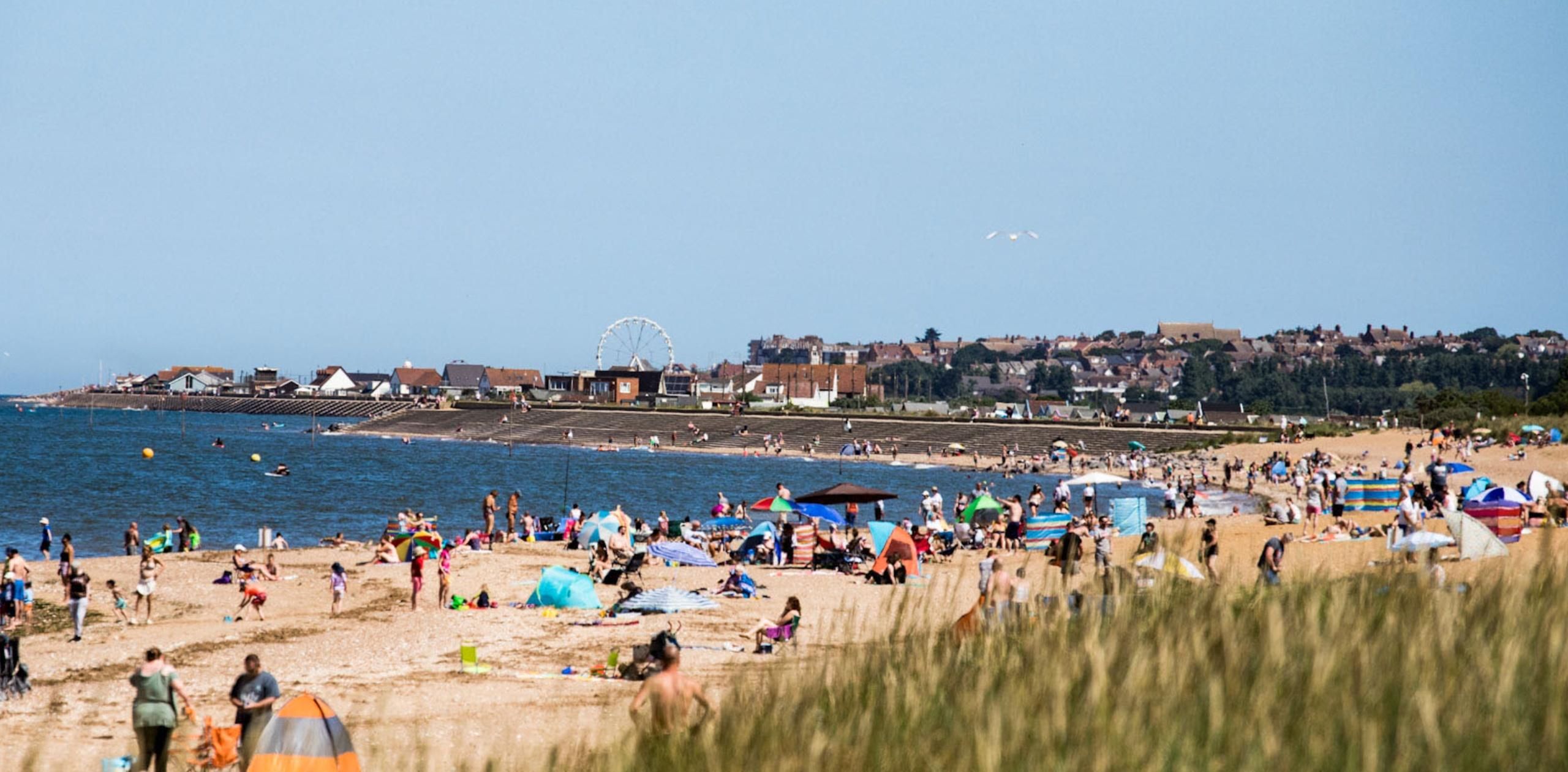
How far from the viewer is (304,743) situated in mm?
8766

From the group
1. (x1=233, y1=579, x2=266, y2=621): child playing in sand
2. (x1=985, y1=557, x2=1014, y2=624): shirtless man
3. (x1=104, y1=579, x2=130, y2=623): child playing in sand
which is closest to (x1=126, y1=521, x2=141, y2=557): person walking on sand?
(x1=104, y1=579, x2=130, y2=623): child playing in sand

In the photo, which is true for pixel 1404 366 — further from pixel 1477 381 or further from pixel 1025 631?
pixel 1025 631

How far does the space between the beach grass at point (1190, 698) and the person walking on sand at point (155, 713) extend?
6.66 meters

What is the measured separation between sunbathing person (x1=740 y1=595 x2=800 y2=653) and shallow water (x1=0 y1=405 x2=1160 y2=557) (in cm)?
1989

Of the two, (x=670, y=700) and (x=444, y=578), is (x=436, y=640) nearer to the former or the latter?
(x=444, y=578)

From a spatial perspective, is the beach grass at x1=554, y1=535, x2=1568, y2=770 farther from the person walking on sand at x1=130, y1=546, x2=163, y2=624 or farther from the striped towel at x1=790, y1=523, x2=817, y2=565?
the striped towel at x1=790, y1=523, x2=817, y2=565

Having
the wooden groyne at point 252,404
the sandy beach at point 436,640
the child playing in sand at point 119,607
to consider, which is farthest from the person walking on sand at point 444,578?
the wooden groyne at point 252,404

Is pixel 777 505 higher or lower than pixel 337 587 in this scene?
higher

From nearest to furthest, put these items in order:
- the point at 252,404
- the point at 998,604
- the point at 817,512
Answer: the point at 998,604 → the point at 817,512 → the point at 252,404

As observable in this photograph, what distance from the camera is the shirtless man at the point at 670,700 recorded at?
4840mm

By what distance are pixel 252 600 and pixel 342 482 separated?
120 ft

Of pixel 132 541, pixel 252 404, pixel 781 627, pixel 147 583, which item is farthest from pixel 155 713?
pixel 252 404

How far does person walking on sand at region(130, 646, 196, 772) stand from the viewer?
33.1ft

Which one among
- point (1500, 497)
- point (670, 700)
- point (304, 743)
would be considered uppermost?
point (670, 700)
